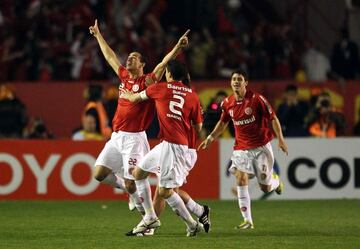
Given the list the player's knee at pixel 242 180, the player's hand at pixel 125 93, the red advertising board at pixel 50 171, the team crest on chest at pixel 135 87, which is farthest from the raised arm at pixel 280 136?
the red advertising board at pixel 50 171

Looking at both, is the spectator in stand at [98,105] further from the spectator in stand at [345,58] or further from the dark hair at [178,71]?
the dark hair at [178,71]

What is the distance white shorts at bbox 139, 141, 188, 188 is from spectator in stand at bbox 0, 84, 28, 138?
811cm

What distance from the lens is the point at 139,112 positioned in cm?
1342

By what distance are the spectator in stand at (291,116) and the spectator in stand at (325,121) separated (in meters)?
0.18

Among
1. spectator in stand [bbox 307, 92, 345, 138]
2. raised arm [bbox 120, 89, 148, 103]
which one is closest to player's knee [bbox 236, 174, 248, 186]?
raised arm [bbox 120, 89, 148, 103]

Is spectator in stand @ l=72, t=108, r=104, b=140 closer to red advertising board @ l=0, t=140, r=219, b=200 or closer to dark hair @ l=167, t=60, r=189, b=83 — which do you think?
red advertising board @ l=0, t=140, r=219, b=200

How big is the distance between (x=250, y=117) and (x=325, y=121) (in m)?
5.98

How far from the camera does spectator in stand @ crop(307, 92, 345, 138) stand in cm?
1981

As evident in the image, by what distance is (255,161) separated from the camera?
563 inches

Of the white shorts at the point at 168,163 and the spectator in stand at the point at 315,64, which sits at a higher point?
the spectator in stand at the point at 315,64

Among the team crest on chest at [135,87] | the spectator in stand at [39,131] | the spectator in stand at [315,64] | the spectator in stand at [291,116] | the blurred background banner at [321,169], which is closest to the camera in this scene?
the team crest on chest at [135,87]

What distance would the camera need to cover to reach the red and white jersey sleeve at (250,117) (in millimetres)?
14125

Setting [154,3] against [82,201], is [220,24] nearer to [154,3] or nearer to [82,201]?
[154,3]

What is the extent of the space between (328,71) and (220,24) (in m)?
2.55
